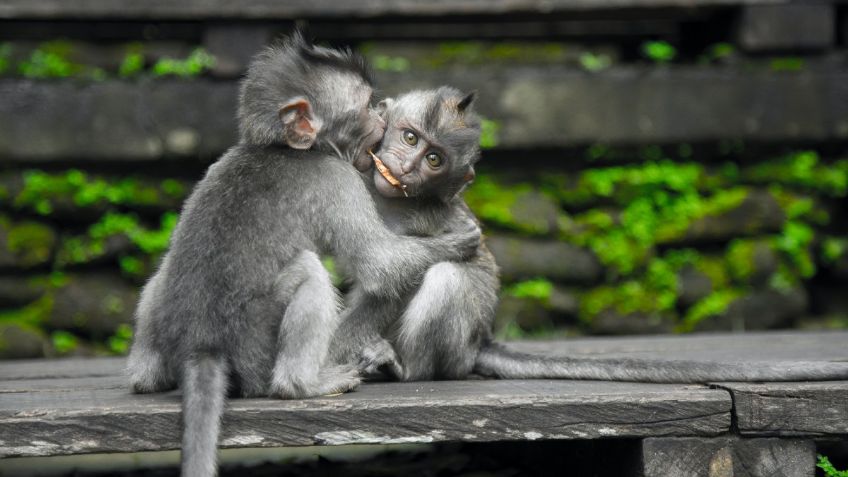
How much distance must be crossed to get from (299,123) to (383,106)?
0.50 meters

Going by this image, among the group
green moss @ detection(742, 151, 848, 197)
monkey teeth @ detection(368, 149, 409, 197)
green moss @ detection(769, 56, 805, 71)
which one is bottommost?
monkey teeth @ detection(368, 149, 409, 197)

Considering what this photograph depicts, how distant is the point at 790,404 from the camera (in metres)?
3.47

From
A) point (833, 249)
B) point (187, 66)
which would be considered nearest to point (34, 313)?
point (187, 66)

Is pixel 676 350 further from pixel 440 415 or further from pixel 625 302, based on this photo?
pixel 440 415

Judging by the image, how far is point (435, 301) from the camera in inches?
153

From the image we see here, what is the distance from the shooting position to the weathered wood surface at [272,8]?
618 centimetres

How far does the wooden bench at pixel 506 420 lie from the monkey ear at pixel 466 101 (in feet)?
3.67

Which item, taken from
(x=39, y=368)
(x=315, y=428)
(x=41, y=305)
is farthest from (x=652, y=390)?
(x=41, y=305)

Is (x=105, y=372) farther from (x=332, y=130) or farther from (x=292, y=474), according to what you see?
(x=332, y=130)

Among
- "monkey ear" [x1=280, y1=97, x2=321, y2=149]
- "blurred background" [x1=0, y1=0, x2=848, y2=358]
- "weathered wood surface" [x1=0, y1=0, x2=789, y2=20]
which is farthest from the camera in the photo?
"blurred background" [x1=0, y1=0, x2=848, y2=358]

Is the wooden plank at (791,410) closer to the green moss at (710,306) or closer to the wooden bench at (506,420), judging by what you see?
the wooden bench at (506,420)

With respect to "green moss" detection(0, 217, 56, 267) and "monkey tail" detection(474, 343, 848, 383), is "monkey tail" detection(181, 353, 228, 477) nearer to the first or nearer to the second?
"monkey tail" detection(474, 343, 848, 383)

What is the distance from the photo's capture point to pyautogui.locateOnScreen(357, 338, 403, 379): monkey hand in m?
3.95

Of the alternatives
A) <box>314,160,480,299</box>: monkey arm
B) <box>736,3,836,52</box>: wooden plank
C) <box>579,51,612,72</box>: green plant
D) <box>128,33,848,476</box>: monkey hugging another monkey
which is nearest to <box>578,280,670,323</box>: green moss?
<box>579,51,612,72</box>: green plant
